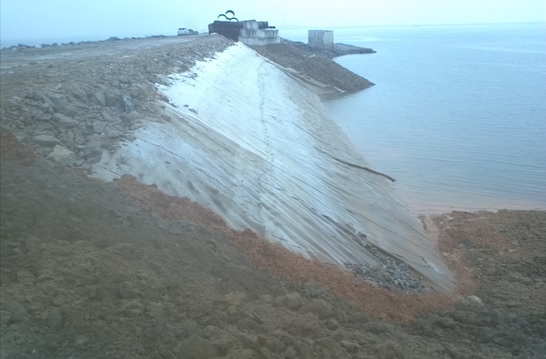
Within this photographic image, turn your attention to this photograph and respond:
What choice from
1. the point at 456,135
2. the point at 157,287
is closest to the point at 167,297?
the point at 157,287

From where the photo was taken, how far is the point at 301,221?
33.6ft

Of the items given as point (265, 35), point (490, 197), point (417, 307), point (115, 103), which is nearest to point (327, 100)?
point (265, 35)

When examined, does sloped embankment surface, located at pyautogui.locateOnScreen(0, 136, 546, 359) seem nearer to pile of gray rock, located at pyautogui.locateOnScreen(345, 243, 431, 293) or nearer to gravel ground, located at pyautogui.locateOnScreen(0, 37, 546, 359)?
gravel ground, located at pyautogui.locateOnScreen(0, 37, 546, 359)

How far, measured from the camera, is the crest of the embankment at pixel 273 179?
356 inches

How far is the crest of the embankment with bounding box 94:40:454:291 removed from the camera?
9.05m

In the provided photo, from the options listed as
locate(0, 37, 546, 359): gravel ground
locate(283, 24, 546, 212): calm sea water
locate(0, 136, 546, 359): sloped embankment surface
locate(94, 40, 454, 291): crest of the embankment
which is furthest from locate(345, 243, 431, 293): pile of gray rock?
locate(283, 24, 546, 212): calm sea water

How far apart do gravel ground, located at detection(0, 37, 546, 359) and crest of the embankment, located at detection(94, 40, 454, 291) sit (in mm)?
679

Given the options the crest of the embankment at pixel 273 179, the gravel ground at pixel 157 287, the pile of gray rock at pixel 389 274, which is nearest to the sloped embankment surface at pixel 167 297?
the gravel ground at pixel 157 287

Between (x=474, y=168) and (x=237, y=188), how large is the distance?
13134 mm

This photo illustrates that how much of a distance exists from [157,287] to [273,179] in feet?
23.1

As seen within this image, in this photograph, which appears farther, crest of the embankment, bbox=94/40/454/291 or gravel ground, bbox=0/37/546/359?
crest of the embankment, bbox=94/40/454/291

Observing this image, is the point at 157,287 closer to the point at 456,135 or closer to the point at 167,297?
the point at 167,297

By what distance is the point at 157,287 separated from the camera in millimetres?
5145

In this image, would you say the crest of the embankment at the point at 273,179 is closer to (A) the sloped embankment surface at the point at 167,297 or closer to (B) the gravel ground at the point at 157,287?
(B) the gravel ground at the point at 157,287
